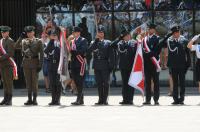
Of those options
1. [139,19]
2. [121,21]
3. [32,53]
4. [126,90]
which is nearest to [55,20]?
[121,21]

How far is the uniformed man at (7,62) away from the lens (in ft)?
54.0

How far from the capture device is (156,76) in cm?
1600

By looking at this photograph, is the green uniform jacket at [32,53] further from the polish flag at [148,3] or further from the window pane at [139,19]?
the polish flag at [148,3]

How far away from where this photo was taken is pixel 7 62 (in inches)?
654

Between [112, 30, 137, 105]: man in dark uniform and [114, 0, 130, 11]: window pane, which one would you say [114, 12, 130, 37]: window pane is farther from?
[112, 30, 137, 105]: man in dark uniform

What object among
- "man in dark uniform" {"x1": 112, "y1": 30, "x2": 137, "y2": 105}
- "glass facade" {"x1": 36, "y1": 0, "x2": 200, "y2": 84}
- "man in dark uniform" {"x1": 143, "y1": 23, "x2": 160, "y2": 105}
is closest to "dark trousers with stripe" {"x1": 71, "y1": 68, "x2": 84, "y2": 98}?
"man in dark uniform" {"x1": 112, "y1": 30, "x2": 137, "y2": 105}
